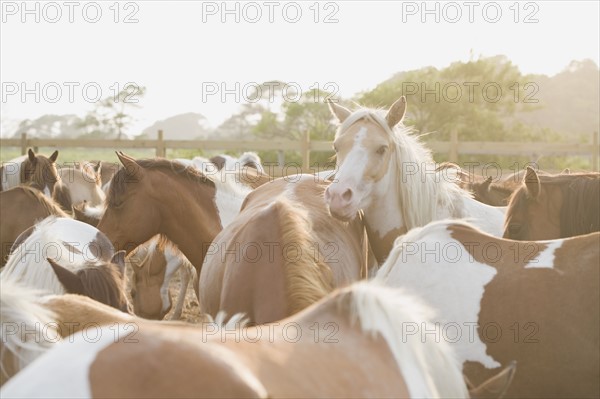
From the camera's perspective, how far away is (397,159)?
4.19 m

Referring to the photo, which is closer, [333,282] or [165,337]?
[165,337]

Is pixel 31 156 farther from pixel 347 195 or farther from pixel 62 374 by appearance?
pixel 62 374

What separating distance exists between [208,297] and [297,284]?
1.23 metres

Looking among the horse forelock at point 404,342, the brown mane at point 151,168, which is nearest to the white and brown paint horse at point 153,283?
the brown mane at point 151,168

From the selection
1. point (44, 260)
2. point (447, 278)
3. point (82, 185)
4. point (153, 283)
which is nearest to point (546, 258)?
point (447, 278)

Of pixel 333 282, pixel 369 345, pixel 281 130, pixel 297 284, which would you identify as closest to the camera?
pixel 369 345

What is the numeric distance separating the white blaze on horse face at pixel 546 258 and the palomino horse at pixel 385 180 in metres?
1.19

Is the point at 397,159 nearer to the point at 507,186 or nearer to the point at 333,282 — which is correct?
the point at 333,282

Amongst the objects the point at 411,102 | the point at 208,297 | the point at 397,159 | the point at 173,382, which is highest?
the point at 411,102

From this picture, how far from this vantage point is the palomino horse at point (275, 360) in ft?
4.26

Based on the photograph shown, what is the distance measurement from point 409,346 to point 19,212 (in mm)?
4280

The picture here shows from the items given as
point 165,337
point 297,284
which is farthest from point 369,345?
point 297,284

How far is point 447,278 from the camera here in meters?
2.99

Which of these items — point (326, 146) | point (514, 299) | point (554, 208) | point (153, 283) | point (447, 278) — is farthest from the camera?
point (326, 146)
